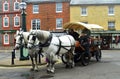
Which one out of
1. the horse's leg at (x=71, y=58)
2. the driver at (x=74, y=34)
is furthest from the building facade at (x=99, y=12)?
the horse's leg at (x=71, y=58)

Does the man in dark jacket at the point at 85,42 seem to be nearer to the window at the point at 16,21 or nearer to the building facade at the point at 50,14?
the building facade at the point at 50,14

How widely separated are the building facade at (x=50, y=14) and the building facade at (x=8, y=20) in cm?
453

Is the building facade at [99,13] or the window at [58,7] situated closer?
the building facade at [99,13]

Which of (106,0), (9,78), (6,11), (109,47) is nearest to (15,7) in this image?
(6,11)

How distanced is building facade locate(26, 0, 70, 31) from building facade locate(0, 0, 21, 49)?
453 cm

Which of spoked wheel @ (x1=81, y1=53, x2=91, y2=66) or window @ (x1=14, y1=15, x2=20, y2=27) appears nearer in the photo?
spoked wheel @ (x1=81, y1=53, x2=91, y2=66)

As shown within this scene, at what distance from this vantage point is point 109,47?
45906mm

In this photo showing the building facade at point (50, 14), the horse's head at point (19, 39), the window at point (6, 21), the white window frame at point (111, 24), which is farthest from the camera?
the window at point (6, 21)

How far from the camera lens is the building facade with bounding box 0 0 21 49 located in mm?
59156

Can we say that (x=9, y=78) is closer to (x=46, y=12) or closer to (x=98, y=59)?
(x=98, y=59)

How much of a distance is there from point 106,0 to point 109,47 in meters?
10.6

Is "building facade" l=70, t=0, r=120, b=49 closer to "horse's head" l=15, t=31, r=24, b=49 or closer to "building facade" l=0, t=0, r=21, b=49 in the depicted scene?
"building facade" l=0, t=0, r=21, b=49

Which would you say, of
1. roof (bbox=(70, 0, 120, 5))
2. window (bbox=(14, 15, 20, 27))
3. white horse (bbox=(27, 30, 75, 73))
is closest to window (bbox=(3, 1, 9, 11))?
window (bbox=(14, 15, 20, 27))

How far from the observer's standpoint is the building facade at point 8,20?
194ft
